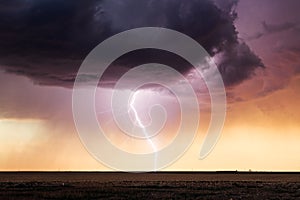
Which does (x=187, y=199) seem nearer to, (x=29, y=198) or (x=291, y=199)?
(x=291, y=199)

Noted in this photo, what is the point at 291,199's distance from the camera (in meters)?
60.7

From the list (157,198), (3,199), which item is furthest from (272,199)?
(3,199)

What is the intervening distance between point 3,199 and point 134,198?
531 inches

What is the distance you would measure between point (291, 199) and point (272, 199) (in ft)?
6.65

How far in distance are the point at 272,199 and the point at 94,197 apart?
63.2ft

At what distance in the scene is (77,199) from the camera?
5847 cm

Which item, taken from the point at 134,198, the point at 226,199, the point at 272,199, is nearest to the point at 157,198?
the point at 134,198

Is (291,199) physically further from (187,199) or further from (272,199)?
(187,199)

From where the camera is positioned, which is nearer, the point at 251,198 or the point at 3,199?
the point at 3,199

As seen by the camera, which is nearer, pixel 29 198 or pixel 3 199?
pixel 3 199

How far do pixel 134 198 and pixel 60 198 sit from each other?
308 inches

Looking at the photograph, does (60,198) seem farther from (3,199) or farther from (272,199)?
(272,199)

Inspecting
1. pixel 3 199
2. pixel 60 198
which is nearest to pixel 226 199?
pixel 60 198

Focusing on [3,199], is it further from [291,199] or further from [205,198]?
[291,199]
